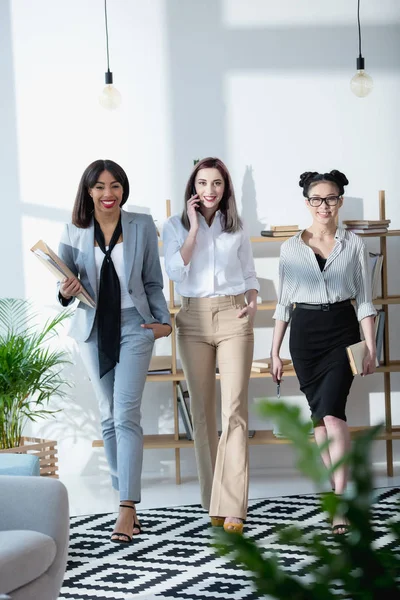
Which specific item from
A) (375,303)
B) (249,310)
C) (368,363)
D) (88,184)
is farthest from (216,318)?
(375,303)

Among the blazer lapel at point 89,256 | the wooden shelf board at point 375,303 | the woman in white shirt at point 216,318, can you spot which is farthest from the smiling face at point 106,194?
the wooden shelf board at point 375,303

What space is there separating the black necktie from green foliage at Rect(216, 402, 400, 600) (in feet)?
11.4

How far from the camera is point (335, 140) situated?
17.5 feet

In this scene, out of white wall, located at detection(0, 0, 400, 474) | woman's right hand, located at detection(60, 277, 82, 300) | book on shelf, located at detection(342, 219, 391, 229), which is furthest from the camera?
white wall, located at detection(0, 0, 400, 474)

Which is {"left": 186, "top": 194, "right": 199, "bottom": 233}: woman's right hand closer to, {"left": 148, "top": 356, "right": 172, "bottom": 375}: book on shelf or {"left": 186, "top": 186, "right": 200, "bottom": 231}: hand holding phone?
{"left": 186, "top": 186, "right": 200, "bottom": 231}: hand holding phone

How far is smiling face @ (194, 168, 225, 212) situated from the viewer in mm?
4105

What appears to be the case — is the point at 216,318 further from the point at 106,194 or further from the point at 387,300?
the point at 387,300

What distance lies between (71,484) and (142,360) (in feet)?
4.92

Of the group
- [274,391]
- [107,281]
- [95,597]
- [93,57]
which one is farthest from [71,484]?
[93,57]

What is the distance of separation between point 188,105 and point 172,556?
8.86ft

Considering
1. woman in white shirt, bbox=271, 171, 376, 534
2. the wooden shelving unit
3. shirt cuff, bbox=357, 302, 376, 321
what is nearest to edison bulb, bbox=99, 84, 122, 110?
the wooden shelving unit

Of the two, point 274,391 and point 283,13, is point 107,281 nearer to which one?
point 274,391

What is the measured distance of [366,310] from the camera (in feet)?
13.3

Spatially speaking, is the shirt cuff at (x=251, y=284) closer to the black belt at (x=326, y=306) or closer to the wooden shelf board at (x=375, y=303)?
the black belt at (x=326, y=306)
